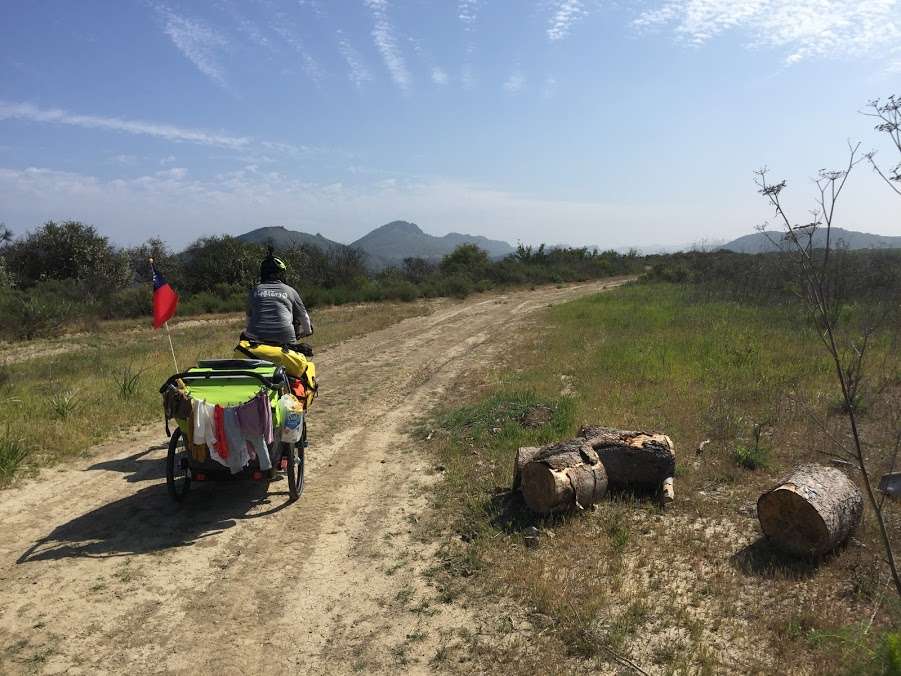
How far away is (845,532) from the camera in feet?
15.8

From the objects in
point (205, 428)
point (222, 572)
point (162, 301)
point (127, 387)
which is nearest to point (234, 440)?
point (205, 428)

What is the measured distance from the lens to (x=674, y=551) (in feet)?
16.3

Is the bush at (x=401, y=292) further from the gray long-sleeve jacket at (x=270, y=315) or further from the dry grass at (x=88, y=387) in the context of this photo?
the gray long-sleeve jacket at (x=270, y=315)

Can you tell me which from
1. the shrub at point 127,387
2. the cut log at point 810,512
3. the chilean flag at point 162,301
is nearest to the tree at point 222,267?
the shrub at point 127,387

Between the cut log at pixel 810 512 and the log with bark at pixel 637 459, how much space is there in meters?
1.11

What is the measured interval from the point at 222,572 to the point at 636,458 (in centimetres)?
395

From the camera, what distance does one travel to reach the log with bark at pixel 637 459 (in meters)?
5.96

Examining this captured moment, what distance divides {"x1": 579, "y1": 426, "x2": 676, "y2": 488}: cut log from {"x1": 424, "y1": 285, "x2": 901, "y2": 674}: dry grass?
0.24 metres

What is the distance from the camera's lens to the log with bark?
235 inches

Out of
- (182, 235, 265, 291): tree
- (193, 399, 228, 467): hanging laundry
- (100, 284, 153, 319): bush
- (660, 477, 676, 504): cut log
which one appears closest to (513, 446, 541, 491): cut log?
(660, 477, 676, 504): cut log

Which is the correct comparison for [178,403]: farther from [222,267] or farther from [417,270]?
[417,270]

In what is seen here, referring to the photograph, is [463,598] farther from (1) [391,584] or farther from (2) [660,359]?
(2) [660,359]

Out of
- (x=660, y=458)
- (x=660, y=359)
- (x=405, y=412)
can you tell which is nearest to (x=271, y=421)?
(x=660, y=458)

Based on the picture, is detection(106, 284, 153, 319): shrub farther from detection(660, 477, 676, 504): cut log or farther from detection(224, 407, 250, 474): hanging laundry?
detection(660, 477, 676, 504): cut log
